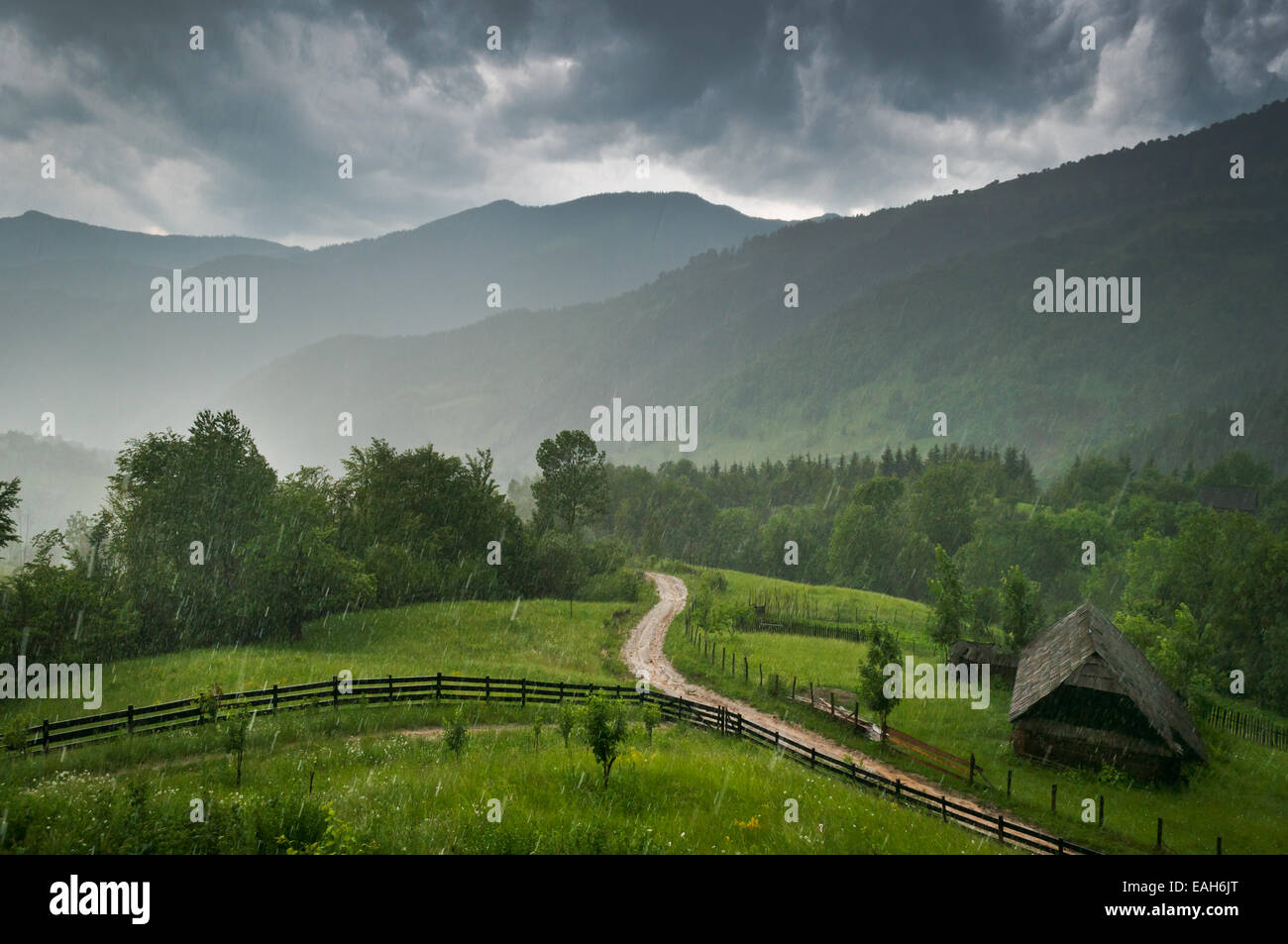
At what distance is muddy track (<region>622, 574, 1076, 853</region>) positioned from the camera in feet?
87.7

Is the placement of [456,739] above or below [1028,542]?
below

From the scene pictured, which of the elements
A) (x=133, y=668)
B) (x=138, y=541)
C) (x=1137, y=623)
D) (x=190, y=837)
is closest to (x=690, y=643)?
(x=1137, y=623)

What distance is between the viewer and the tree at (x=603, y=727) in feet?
54.4

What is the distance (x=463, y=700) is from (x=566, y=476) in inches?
2018

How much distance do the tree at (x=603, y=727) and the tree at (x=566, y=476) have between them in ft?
204

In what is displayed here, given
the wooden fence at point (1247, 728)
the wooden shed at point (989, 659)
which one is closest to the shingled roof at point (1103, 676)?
the wooden shed at point (989, 659)

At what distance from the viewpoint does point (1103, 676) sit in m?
31.0

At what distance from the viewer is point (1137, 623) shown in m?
44.7

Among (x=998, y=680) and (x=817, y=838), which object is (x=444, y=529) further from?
(x=817, y=838)

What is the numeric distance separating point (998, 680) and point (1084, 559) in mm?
66736

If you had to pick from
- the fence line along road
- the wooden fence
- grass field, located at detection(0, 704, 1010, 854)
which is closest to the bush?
grass field, located at detection(0, 704, 1010, 854)

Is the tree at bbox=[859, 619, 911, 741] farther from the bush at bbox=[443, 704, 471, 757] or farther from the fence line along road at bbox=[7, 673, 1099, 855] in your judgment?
the bush at bbox=[443, 704, 471, 757]

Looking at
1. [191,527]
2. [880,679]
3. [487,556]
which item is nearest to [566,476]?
[487,556]

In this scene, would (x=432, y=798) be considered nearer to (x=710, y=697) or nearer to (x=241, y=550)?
(x=710, y=697)
